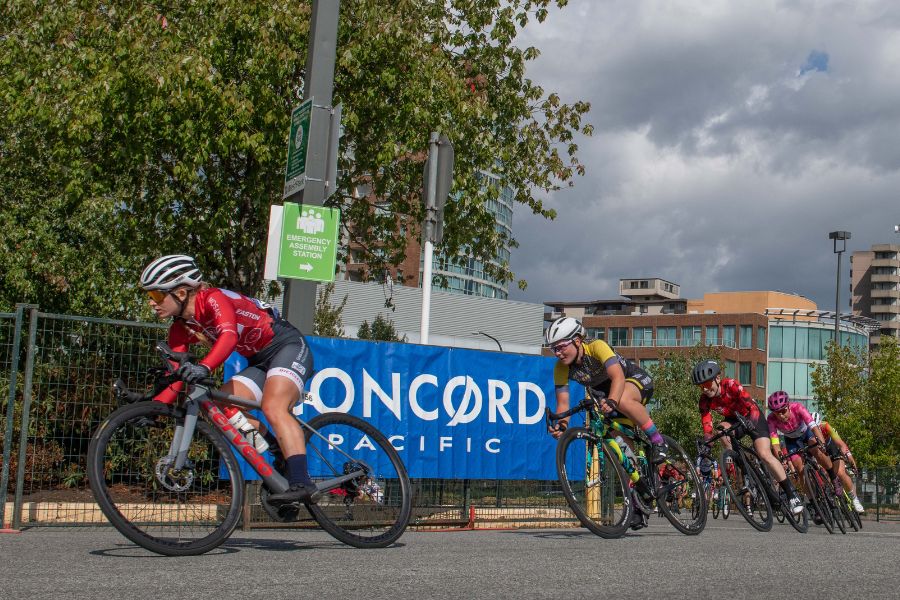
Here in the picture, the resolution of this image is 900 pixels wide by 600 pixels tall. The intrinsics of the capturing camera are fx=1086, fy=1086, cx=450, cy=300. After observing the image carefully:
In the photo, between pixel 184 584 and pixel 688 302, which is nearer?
pixel 184 584

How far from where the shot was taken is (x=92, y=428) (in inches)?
378

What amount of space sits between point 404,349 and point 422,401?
1.76 feet

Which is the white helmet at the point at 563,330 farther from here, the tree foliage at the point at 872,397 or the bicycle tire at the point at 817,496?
the tree foliage at the point at 872,397

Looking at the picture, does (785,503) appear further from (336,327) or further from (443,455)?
(336,327)

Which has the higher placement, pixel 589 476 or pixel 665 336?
pixel 665 336

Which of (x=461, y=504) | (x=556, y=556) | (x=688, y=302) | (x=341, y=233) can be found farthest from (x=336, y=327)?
(x=688, y=302)

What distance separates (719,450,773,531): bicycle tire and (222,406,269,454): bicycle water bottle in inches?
246

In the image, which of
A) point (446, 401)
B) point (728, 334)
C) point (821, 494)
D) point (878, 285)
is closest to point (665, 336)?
point (728, 334)

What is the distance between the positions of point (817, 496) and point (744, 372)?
97849mm

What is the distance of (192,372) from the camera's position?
19.2ft

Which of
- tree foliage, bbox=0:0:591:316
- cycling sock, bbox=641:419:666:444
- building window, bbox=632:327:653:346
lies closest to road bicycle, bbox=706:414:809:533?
cycling sock, bbox=641:419:666:444

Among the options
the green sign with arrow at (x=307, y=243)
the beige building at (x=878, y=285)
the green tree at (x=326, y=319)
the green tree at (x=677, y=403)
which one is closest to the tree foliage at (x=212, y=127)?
the green sign with arrow at (x=307, y=243)

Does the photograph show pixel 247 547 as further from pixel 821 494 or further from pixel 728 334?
pixel 728 334

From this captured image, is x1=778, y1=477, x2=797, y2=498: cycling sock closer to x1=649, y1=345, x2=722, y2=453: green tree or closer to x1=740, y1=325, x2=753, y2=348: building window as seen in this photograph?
x1=649, y1=345, x2=722, y2=453: green tree
